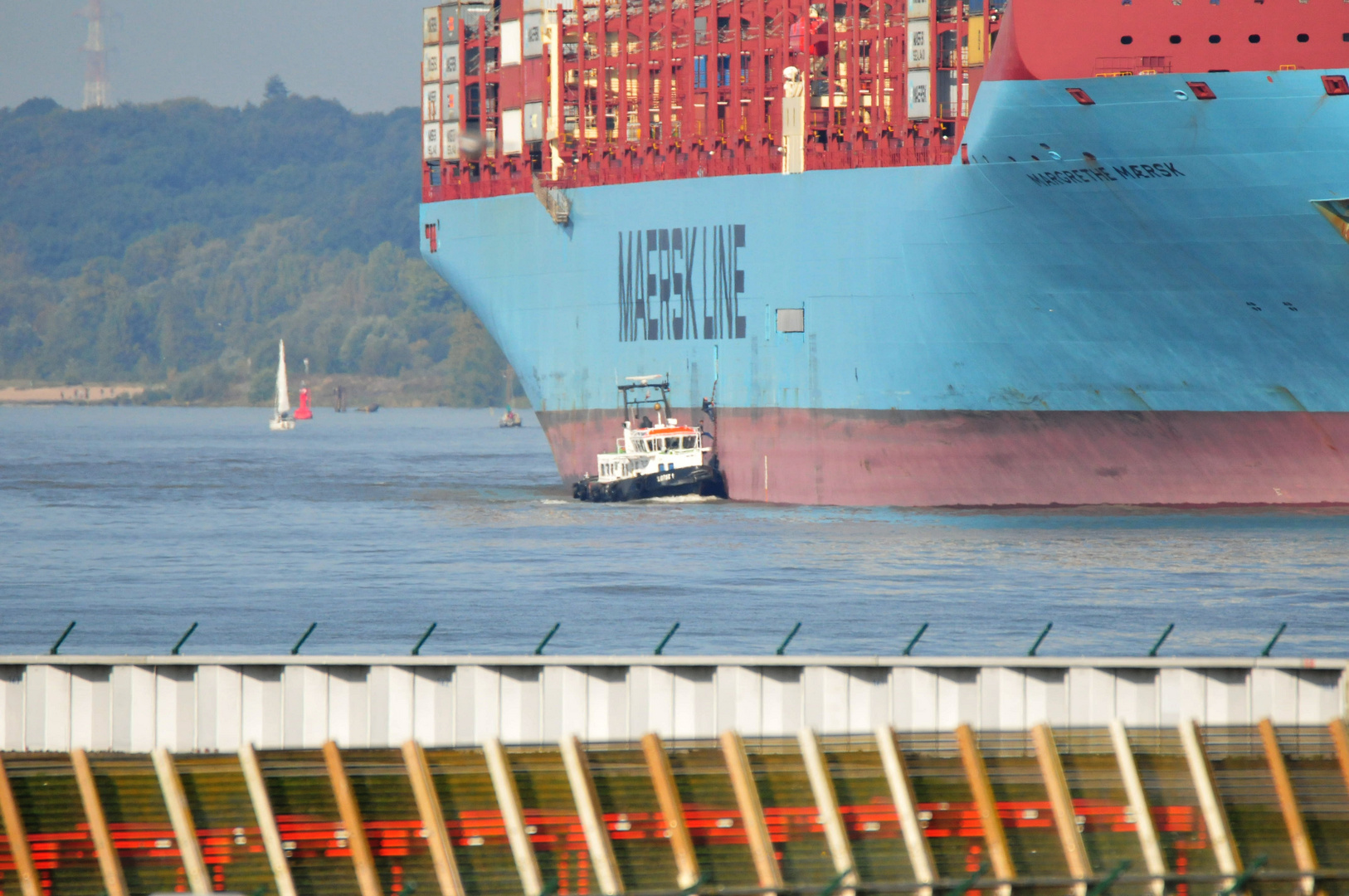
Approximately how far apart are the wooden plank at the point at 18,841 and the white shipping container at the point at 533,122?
157ft

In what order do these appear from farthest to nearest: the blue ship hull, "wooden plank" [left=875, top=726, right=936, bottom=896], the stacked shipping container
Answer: the stacked shipping container < the blue ship hull < "wooden plank" [left=875, top=726, right=936, bottom=896]

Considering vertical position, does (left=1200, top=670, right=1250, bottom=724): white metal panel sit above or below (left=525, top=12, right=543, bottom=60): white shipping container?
below

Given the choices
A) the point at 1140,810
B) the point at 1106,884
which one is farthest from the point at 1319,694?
the point at 1106,884

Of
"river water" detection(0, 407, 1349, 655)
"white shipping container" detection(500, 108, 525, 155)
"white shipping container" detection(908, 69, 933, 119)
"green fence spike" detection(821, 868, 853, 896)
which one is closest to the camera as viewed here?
"green fence spike" detection(821, 868, 853, 896)

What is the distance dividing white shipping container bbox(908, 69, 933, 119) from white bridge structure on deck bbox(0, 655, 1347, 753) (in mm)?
35587

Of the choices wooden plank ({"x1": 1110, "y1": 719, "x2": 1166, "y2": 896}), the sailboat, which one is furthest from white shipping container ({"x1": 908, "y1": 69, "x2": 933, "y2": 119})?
the sailboat

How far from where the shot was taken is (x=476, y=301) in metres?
68.4

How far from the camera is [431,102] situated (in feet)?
230

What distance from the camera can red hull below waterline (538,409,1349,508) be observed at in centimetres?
4409

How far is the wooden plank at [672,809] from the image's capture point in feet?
56.5

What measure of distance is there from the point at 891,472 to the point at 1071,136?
11.8 m

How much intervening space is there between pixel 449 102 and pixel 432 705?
52821mm

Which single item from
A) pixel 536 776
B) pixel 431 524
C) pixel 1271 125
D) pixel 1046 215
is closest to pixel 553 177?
pixel 431 524

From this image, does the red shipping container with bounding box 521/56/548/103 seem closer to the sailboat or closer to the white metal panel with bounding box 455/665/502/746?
the white metal panel with bounding box 455/665/502/746
